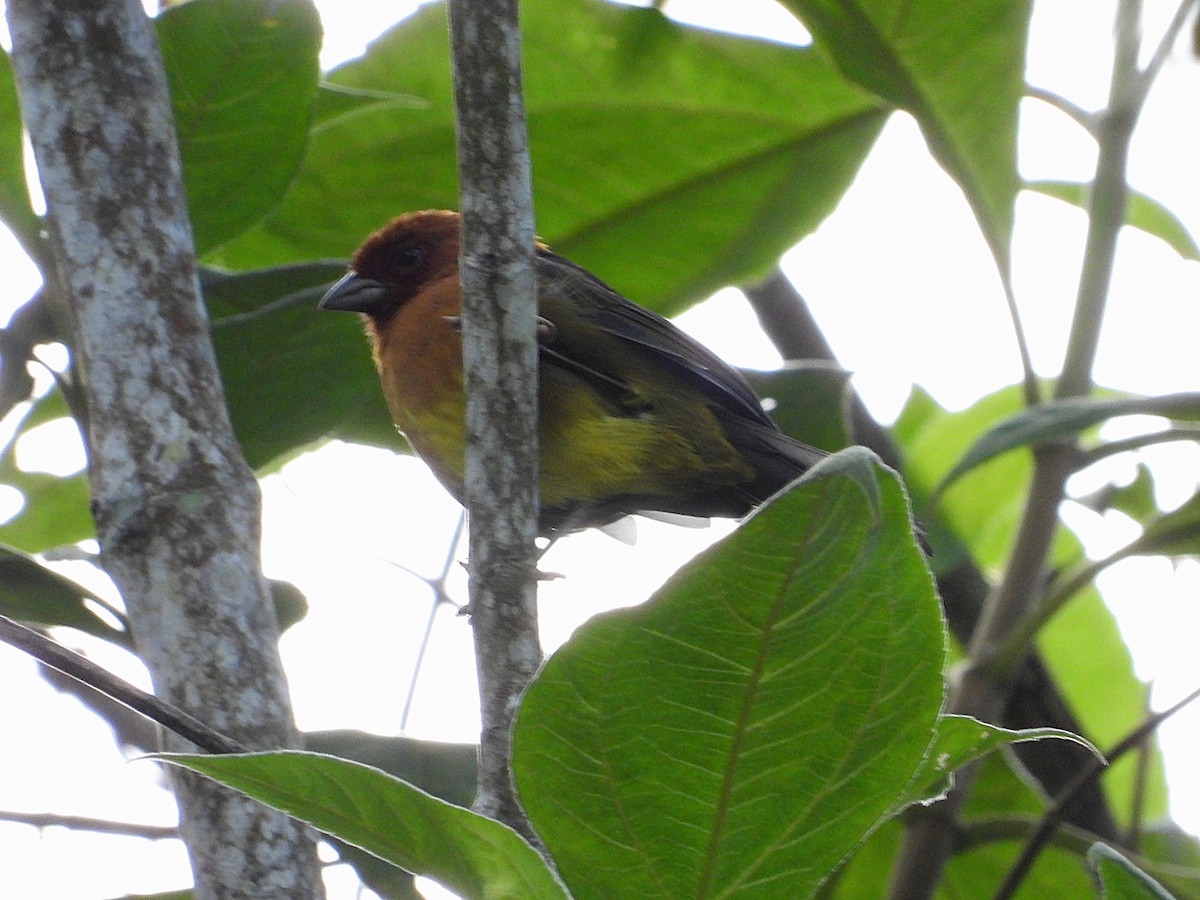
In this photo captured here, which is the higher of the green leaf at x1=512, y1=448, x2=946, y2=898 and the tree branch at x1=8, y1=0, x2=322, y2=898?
the tree branch at x1=8, y1=0, x2=322, y2=898

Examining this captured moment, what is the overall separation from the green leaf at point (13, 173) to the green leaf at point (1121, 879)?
162cm

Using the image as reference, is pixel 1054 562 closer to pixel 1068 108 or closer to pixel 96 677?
pixel 1068 108

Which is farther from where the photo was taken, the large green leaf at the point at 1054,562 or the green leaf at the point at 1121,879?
the large green leaf at the point at 1054,562

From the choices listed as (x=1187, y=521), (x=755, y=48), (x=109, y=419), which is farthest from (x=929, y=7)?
(x=109, y=419)

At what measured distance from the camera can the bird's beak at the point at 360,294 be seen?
315 cm

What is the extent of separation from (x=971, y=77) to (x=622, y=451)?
38.6 inches

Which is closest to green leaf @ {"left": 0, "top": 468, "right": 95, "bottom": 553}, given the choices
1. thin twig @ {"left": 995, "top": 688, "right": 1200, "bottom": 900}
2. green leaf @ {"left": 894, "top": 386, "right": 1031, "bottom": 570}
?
thin twig @ {"left": 995, "top": 688, "right": 1200, "bottom": 900}

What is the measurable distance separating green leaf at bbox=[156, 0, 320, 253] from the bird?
2.01 ft

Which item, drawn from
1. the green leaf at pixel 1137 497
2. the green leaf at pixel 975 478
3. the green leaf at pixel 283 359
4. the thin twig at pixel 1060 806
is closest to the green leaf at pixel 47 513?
the green leaf at pixel 283 359

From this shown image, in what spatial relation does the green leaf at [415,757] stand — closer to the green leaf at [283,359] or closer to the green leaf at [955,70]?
the green leaf at [283,359]

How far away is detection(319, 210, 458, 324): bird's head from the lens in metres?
3.21

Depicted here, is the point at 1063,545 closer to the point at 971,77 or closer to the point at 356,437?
the point at 971,77

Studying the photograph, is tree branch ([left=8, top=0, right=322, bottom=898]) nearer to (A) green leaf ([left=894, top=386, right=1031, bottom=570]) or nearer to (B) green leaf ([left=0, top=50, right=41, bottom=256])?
(B) green leaf ([left=0, top=50, right=41, bottom=256])

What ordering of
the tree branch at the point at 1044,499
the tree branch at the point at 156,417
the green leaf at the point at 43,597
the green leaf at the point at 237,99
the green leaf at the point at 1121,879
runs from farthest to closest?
1. the tree branch at the point at 1044,499
2. the green leaf at the point at 237,99
3. the green leaf at the point at 43,597
4. the tree branch at the point at 156,417
5. the green leaf at the point at 1121,879
